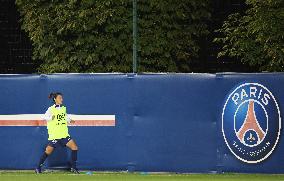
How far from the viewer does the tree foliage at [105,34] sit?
28641 millimetres

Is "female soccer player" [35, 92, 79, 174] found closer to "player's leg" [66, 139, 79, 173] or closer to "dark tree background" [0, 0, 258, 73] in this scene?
"player's leg" [66, 139, 79, 173]

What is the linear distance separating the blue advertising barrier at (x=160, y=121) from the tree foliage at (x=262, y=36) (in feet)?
19.4

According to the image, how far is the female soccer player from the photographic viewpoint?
2127cm

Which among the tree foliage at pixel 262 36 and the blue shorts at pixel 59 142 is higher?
the tree foliage at pixel 262 36

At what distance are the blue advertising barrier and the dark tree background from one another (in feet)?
22.6

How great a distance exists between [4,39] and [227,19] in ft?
21.9

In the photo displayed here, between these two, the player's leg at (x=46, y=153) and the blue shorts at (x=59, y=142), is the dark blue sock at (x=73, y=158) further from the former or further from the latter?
the player's leg at (x=46, y=153)

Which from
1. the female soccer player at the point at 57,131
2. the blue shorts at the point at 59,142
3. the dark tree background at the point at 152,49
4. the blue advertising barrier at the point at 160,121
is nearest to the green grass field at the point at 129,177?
the blue advertising barrier at the point at 160,121

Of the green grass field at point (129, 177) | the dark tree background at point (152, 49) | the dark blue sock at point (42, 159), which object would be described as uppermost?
the dark tree background at point (152, 49)

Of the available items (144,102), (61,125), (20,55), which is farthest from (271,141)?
(20,55)

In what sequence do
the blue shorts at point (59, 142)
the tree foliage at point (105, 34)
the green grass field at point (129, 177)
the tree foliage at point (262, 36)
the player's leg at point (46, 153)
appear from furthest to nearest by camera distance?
the tree foliage at point (105, 34) → the tree foliage at point (262, 36) → the blue shorts at point (59, 142) → the player's leg at point (46, 153) → the green grass field at point (129, 177)

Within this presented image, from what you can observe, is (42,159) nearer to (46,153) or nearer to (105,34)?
(46,153)

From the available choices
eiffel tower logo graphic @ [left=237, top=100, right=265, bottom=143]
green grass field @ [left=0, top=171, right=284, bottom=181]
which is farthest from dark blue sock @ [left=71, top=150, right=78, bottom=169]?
eiffel tower logo graphic @ [left=237, top=100, right=265, bottom=143]

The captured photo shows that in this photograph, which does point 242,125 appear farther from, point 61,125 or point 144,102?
point 61,125
